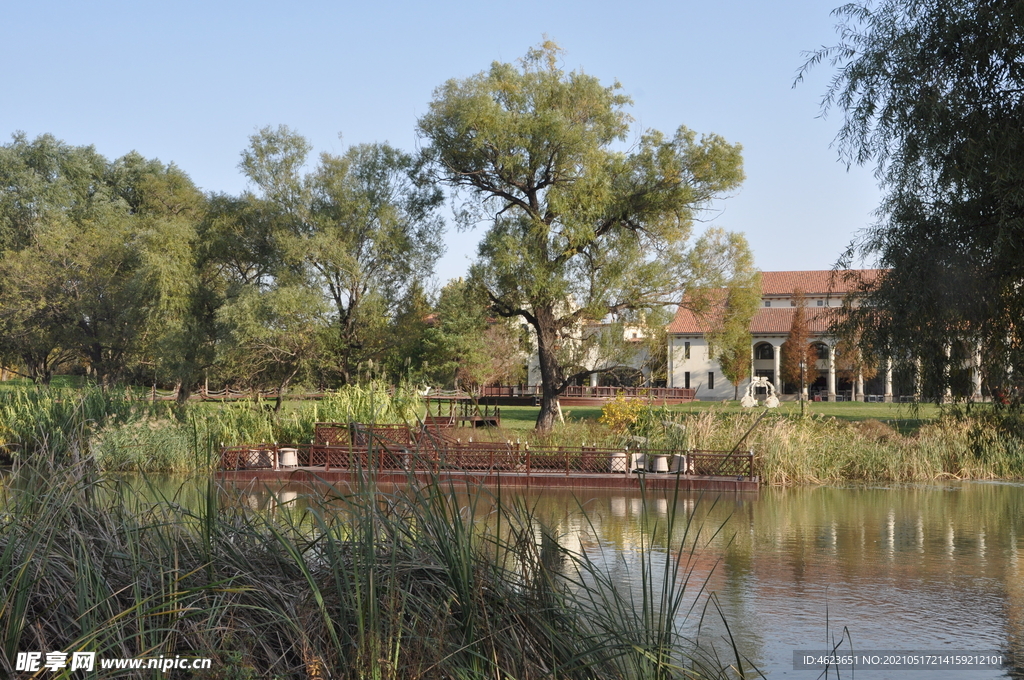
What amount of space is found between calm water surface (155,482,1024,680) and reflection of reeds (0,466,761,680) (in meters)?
0.34

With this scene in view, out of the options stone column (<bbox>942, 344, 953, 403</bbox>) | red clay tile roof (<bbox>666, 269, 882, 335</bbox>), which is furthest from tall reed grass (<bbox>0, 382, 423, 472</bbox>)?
red clay tile roof (<bbox>666, 269, 882, 335</bbox>)

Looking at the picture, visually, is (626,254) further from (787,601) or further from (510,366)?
(510,366)

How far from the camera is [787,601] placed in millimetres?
8617

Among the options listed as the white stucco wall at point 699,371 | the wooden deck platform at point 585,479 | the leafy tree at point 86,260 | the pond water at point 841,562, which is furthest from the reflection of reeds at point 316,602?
the white stucco wall at point 699,371

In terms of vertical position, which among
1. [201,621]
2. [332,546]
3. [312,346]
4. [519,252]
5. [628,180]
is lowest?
[201,621]

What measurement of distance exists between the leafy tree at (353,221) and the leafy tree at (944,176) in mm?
21001

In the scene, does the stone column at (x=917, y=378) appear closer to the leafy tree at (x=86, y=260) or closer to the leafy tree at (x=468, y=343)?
the leafy tree at (x=468, y=343)

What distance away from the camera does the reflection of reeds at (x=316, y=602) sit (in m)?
3.74

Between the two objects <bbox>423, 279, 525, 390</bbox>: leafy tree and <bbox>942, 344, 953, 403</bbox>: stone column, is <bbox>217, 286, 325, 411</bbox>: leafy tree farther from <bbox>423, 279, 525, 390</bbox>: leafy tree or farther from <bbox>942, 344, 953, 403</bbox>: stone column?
<bbox>942, 344, 953, 403</bbox>: stone column

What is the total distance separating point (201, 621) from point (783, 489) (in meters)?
16.1

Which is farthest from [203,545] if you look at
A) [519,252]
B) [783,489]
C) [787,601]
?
[519,252]

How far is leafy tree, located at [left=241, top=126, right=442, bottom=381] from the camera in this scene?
93.8ft

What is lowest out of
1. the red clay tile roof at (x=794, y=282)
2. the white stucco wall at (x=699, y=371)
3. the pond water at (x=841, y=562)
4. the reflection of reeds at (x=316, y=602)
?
the pond water at (x=841, y=562)

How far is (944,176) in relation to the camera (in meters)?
8.20
